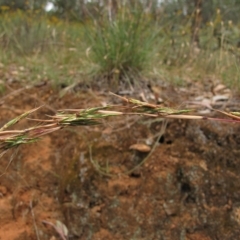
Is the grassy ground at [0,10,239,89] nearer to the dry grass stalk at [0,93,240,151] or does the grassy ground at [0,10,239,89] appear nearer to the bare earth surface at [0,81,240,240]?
the bare earth surface at [0,81,240,240]

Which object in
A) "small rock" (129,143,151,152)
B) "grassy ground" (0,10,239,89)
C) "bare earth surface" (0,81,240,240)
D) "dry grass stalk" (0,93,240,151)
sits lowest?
"bare earth surface" (0,81,240,240)

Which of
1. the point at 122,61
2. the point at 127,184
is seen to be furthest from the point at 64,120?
the point at 122,61

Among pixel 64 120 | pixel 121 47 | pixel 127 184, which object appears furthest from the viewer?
pixel 121 47

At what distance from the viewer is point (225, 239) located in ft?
5.05

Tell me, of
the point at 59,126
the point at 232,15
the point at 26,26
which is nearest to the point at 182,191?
the point at 59,126

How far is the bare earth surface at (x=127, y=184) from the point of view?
1597 mm

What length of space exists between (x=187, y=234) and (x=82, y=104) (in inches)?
35.0

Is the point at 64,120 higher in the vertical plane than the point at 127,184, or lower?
higher

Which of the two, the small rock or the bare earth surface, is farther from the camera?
the small rock

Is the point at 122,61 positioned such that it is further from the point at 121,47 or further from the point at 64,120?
the point at 64,120

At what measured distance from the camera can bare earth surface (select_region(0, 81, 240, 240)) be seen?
1.60m

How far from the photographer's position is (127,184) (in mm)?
1714

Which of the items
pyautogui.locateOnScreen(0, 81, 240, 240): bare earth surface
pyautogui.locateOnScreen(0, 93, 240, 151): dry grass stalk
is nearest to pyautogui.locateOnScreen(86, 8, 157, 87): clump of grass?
pyautogui.locateOnScreen(0, 81, 240, 240): bare earth surface

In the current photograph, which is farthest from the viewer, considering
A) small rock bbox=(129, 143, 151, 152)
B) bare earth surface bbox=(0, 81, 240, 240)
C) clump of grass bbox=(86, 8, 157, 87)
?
clump of grass bbox=(86, 8, 157, 87)
